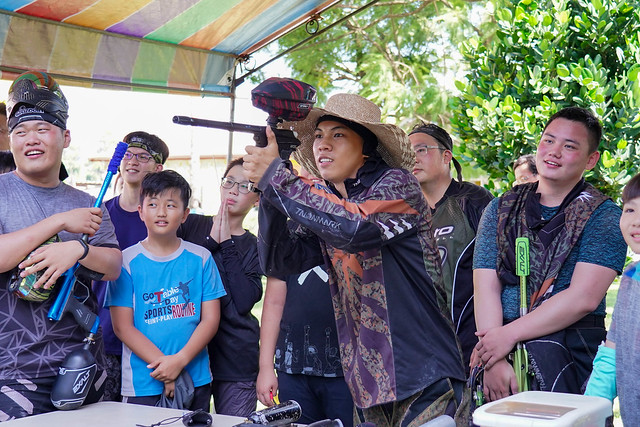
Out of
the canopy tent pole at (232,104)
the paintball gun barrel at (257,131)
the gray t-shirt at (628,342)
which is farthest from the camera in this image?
the canopy tent pole at (232,104)

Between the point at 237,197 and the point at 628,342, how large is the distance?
207 centimetres

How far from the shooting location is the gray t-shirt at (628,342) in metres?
1.91

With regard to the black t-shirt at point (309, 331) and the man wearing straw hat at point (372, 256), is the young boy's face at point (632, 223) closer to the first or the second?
the man wearing straw hat at point (372, 256)

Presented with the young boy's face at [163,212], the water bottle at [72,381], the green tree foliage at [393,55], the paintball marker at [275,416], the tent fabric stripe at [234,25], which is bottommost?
the paintball marker at [275,416]

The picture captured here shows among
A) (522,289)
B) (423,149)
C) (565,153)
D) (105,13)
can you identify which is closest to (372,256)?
(522,289)

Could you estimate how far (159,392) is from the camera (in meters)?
2.96

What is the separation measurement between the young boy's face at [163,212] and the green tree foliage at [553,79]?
216cm

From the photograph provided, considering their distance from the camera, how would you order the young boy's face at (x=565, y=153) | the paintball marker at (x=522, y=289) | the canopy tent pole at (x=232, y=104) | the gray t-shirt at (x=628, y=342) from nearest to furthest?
the gray t-shirt at (x=628, y=342)
the paintball marker at (x=522, y=289)
the young boy's face at (x=565, y=153)
the canopy tent pole at (x=232, y=104)

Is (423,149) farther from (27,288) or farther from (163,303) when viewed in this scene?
(27,288)

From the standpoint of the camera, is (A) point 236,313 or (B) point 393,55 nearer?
(A) point 236,313

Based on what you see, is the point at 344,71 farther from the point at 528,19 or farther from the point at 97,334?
the point at 97,334

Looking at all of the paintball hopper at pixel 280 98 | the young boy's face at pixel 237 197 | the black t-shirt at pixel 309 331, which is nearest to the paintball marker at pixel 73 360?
the paintball hopper at pixel 280 98

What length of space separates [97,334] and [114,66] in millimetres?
2441

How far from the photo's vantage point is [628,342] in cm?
196
